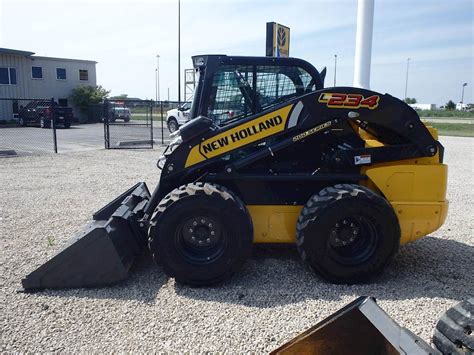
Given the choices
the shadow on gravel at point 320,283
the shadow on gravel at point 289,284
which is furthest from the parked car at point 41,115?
the shadow on gravel at point 320,283

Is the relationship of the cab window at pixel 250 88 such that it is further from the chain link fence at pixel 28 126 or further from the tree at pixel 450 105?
the tree at pixel 450 105

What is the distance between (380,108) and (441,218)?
1321mm

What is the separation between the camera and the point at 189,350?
316 cm

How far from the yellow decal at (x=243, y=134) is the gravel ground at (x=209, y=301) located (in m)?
1.33

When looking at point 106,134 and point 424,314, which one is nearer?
point 424,314

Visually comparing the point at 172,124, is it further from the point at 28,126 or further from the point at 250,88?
the point at 250,88

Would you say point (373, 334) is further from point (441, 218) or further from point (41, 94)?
point (41, 94)

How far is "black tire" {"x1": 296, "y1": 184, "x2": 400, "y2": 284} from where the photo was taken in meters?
4.15

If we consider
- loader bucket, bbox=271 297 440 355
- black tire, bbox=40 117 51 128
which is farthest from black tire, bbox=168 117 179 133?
loader bucket, bbox=271 297 440 355

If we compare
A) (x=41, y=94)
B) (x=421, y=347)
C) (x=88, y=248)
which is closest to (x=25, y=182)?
(x=88, y=248)

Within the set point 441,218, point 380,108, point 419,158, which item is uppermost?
point 380,108

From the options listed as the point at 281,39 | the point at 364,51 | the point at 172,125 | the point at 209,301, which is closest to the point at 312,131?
the point at 209,301

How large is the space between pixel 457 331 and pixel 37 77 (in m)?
38.3

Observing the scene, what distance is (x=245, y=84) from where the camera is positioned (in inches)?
191
